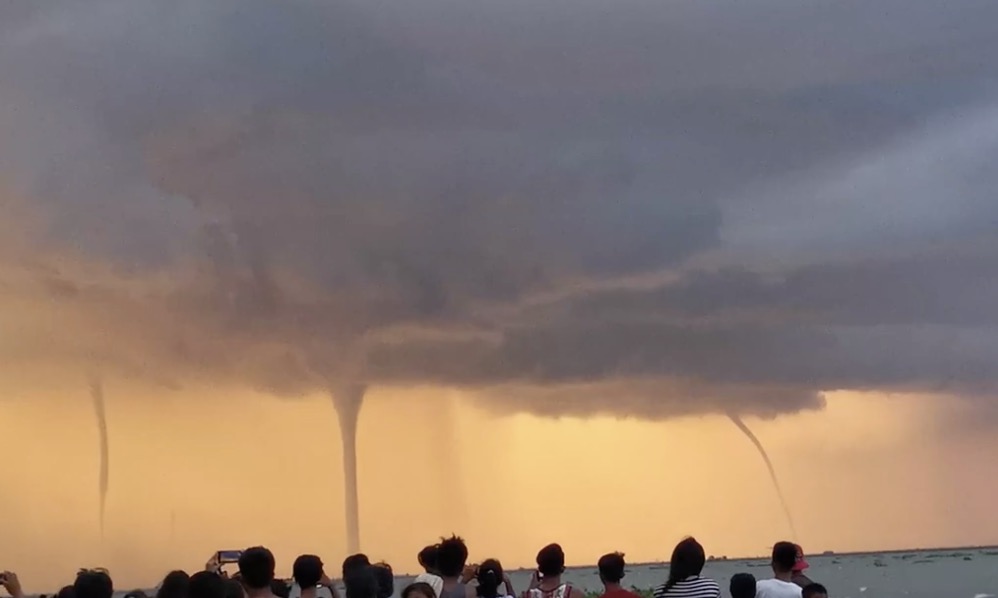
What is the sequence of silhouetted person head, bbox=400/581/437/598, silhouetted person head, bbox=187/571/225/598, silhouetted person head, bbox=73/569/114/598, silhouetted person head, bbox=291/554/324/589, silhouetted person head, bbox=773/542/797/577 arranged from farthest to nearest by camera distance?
1. silhouetted person head, bbox=773/542/797/577
2. silhouetted person head, bbox=291/554/324/589
3. silhouetted person head, bbox=73/569/114/598
4. silhouetted person head, bbox=400/581/437/598
5. silhouetted person head, bbox=187/571/225/598

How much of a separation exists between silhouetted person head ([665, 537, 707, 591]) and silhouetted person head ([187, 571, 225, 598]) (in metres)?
4.16

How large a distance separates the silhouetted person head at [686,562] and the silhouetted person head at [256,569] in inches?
137

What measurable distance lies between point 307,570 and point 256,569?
972 millimetres

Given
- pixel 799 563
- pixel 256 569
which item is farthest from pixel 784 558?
pixel 256 569

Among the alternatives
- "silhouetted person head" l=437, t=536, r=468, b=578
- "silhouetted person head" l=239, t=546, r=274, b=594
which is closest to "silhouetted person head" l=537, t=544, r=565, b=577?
"silhouetted person head" l=437, t=536, r=468, b=578

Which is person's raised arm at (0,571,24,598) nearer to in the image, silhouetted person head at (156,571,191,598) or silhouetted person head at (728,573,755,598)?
silhouetted person head at (156,571,191,598)

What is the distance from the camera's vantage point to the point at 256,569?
979 cm

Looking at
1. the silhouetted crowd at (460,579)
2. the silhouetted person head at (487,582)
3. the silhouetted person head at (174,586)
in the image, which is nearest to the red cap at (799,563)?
the silhouetted crowd at (460,579)

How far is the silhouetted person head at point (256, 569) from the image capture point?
979 cm

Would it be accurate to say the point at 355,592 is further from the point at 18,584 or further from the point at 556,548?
the point at 18,584

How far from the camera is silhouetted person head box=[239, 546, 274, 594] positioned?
9.79 m

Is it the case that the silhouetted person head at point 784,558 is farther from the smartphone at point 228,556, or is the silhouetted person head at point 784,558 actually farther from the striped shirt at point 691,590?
the smartphone at point 228,556

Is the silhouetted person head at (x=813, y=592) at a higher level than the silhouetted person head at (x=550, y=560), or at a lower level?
lower

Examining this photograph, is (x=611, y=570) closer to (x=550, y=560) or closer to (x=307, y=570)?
(x=550, y=560)
